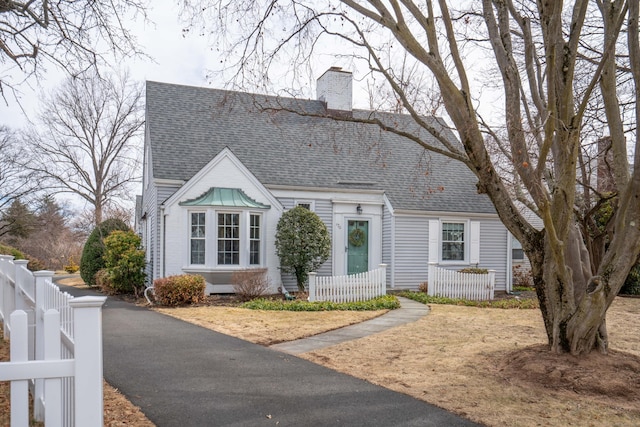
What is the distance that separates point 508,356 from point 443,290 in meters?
8.86

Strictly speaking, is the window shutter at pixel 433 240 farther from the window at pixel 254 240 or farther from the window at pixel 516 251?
the window at pixel 254 240

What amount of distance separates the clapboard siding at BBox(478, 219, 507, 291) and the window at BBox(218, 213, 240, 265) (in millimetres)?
9380

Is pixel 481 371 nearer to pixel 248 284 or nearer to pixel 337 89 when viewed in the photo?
pixel 248 284

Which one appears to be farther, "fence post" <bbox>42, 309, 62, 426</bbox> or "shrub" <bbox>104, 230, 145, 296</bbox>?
"shrub" <bbox>104, 230, 145, 296</bbox>

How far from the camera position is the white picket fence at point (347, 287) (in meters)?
14.2

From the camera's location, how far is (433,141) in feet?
72.5

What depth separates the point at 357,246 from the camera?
1873 cm

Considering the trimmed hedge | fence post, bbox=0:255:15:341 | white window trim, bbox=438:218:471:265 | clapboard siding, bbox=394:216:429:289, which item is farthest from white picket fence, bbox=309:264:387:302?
fence post, bbox=0:255:15:341

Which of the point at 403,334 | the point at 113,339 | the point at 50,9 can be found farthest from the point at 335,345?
the point at 50,9

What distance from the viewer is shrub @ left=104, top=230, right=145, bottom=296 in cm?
1623

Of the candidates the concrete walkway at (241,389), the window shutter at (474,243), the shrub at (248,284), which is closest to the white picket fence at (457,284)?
the window shutter at (474,243)

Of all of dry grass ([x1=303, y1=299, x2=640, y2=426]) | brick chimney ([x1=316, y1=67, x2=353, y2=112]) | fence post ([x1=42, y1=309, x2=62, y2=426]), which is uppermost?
brick chimney ([x1=316, y1=67, x2=353, y2=112])

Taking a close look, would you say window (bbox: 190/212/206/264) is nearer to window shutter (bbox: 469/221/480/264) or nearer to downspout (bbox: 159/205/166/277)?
downspout (bbox: 159/205/166/277)

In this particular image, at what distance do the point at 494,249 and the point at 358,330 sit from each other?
11.4 metres
